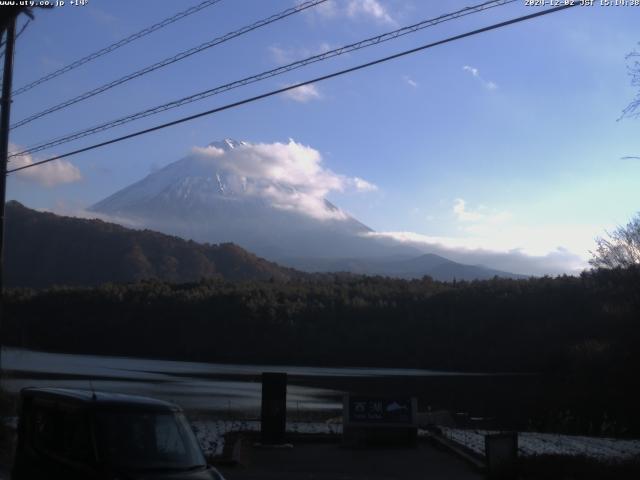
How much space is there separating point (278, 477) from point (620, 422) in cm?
2080

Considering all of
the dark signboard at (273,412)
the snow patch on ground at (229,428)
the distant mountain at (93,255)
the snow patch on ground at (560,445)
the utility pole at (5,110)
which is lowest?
the snow patch on ground at (560,445)

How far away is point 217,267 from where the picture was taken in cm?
14388

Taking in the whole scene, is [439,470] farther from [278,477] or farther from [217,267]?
[217,267]

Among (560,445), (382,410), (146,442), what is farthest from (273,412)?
(146,442)

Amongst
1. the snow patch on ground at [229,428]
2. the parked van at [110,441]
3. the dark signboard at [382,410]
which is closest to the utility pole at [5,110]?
the snow patch on ground at [229,428]

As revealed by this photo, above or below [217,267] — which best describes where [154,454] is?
below

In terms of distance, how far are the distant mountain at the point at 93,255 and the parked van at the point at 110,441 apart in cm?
11023

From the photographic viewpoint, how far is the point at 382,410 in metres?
17.5

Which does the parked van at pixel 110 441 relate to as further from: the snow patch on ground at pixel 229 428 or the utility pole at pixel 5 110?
the utility pole at pixel 5 110

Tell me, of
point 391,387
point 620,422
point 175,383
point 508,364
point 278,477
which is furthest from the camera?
point 508,364

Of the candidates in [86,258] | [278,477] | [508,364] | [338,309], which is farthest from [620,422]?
[86,258]

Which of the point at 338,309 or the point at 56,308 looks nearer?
the point at 56,308

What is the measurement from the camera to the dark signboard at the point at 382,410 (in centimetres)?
1738

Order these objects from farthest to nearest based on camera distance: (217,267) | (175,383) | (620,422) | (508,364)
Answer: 1. (217,267)
2. (508,364)
3. (175,383)
4. (620,422)
